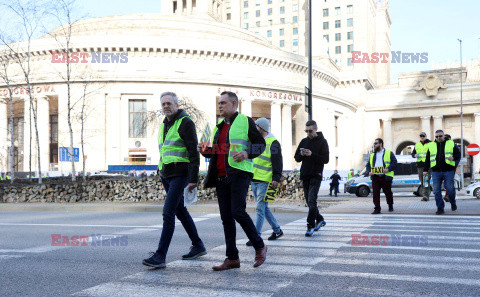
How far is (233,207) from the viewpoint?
18.0 feet

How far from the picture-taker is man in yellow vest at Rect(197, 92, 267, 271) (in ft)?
18.1

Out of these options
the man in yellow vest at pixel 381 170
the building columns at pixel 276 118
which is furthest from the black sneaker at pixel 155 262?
the building columns at pixel 276 118

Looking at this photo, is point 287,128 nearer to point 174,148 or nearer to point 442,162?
point 442,162

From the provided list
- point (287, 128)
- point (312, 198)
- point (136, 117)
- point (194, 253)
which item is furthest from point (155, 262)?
point (287, 128)

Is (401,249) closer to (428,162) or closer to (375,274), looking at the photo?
(375,274)

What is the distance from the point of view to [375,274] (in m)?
5.12

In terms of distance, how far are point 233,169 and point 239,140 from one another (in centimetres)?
34

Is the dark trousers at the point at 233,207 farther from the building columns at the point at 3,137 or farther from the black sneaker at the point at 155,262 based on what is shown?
the building columns at the point at 3,137

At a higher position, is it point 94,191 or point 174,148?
point 174,148

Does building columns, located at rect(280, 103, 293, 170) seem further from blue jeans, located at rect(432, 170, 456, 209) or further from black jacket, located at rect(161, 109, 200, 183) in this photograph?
black jacket, located at rect(161, 109, 200, 183)

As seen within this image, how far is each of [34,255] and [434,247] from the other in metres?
5.60

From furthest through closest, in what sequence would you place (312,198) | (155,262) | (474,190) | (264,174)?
(474,190) < (312,198) < (264,174) < (155,262)

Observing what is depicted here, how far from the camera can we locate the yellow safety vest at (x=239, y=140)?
553 centimetres

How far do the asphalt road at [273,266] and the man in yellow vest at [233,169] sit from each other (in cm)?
31
